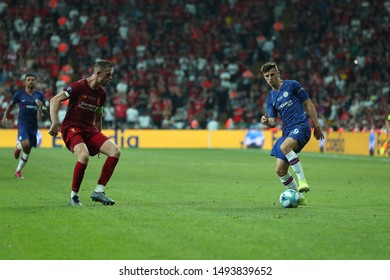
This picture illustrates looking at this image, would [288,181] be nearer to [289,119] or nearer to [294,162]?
[294,162]

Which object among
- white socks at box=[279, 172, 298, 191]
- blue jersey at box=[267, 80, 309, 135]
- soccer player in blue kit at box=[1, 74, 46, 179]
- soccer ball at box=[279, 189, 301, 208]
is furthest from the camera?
soccer player in blue kit at box=[1, 74, 46, 179]

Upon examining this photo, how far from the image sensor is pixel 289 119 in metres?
14.6

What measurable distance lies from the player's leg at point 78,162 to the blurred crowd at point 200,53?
1063 inches

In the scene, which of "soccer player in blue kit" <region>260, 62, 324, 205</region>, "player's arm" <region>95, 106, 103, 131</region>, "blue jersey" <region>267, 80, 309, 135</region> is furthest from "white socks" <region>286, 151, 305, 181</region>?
"player's arm" <region>95, 106, 103, 131</region>

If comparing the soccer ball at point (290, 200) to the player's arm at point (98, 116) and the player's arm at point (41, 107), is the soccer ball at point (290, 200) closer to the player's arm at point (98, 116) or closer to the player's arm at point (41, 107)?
the player's arm at point (98, 116)

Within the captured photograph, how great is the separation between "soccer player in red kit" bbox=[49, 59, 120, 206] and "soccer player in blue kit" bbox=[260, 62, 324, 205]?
2.52m

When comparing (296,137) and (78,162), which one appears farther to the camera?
(296,137)

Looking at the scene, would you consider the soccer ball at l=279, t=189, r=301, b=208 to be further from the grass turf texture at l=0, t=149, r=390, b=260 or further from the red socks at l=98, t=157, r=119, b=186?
the red socks at l=98, t=157, r=119, b=186

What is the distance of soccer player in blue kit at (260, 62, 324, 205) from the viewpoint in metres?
14.3

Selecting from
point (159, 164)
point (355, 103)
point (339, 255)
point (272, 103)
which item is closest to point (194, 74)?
point (355, 103)

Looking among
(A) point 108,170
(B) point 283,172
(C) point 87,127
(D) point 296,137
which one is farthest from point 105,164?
(D) point 296,137

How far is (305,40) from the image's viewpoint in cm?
4644

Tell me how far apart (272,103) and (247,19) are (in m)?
33.4

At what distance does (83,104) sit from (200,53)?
3193 cm
